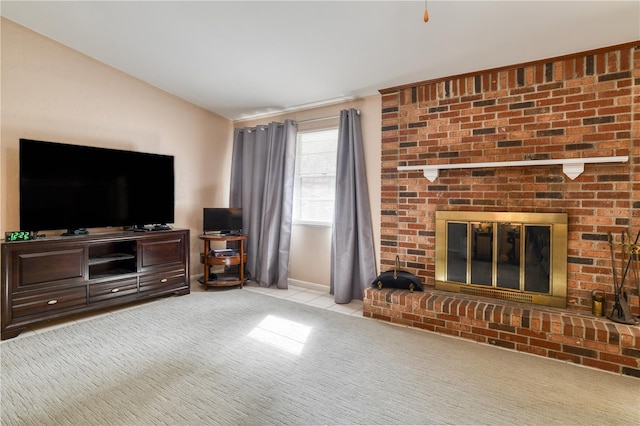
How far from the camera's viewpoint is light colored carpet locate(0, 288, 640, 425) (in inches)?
68.5

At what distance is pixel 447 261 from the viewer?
10.5 feet

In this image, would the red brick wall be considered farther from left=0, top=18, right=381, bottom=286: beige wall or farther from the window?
the window

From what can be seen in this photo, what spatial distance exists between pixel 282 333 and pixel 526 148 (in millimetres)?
2701

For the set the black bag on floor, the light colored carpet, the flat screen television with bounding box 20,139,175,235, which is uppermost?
the flat screen television with bounding box 20,139,175,235

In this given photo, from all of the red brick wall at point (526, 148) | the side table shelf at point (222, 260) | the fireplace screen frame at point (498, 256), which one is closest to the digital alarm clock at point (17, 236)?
the side table shelf at point (222, 260)

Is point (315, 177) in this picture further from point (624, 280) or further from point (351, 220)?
point (624, 280)

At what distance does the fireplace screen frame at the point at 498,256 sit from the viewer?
2.70m

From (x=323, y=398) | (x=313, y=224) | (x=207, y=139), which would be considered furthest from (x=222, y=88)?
(x=323, y=398)

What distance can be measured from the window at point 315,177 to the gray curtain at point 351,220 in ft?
0.97

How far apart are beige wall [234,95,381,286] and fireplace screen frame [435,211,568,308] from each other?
2.47ft

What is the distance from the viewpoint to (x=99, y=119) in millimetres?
3625

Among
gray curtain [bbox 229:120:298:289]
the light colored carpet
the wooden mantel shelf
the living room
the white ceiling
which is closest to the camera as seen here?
the light colored carpet

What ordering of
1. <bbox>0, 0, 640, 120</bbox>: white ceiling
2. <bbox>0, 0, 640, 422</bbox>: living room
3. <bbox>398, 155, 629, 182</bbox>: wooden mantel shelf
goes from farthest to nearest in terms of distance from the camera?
<bbox>0, 0, 640, 422</bbox>: living room, <bbox>398, 155, 629, 182</bbox>: wooden mantel shelf, <bbox>0, 0, 640, 120</bbox>: white ceiling

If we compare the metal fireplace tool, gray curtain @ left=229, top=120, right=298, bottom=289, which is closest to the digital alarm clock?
gray curtain @ left=229, top=120, right=298, bottom=289
